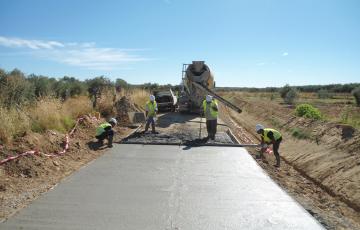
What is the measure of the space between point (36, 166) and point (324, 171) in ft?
24.1

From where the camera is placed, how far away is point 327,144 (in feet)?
39.4

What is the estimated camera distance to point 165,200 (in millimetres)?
6973

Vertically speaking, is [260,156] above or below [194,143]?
below

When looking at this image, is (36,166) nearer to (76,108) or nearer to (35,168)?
(35,168)

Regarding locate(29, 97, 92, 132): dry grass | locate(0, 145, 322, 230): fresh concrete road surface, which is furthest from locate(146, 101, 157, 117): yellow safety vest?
locate(0, 145, 322, 230): fresh concrete road surface

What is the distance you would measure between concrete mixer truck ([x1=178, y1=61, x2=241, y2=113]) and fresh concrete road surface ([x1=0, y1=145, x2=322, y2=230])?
1056 cm

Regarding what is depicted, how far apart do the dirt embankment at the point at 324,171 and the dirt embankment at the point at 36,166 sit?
17.0 feet

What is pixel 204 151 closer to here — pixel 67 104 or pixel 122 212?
pixel 122 212

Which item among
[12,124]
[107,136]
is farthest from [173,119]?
[12,124]

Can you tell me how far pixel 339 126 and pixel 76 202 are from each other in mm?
9711

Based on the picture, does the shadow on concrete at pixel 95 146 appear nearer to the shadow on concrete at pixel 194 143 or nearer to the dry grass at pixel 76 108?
the shadow on concrete at pixel 194 143

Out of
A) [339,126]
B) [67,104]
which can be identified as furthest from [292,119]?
[67,104]

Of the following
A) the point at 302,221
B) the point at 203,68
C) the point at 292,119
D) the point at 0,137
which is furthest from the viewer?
the point at 203,68

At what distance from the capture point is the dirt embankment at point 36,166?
7047 mm
